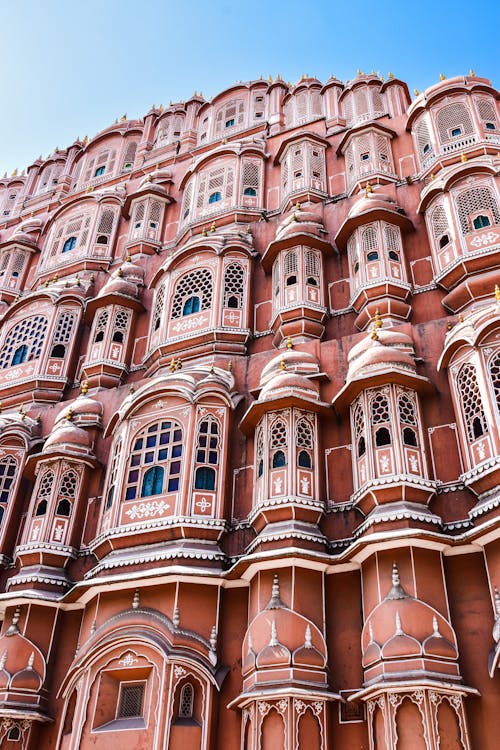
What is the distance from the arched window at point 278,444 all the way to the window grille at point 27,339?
390 inches

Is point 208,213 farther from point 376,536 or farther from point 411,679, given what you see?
point 411,679

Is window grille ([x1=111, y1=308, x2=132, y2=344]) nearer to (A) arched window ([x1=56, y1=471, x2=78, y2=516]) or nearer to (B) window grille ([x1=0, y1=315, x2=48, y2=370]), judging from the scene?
(B) window grille ([x1=0, y1=315, x2=48, y2=370])

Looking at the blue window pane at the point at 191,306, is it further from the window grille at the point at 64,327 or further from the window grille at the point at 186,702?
the window grille at the point at 186,702

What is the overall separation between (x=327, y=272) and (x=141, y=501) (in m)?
8.34

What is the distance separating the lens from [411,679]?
10141 millimetres

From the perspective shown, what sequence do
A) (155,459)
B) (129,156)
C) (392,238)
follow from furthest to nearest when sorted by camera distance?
(129,156) < (392,238) < (155,459)

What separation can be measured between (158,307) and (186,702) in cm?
1155

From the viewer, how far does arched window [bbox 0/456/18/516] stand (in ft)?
56.3

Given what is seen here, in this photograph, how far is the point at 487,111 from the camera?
20406mm

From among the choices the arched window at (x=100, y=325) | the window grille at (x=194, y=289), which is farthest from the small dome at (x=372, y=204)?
the arched window at (x=100, y=325)

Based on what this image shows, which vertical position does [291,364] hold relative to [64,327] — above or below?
below

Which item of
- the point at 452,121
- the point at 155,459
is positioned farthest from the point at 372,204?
the point at 155,459

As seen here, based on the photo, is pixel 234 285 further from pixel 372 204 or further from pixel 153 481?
pixel 153 481

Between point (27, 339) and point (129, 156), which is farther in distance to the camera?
point (129, 156)
